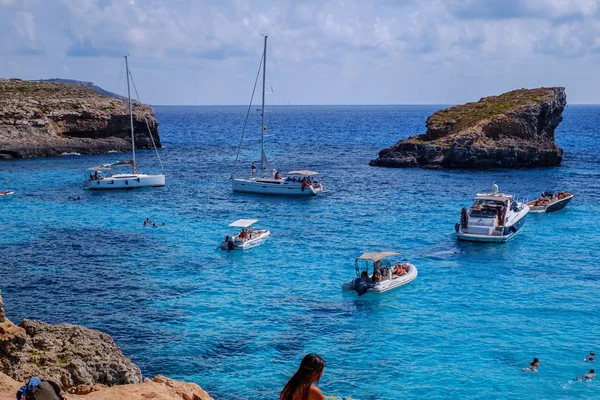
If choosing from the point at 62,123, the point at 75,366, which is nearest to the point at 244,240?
the point at 75,366

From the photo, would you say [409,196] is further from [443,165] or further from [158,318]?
[158,318]

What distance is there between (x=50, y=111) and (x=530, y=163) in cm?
7480

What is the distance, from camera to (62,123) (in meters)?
109

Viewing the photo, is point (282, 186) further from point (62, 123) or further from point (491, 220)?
point (62, 123)

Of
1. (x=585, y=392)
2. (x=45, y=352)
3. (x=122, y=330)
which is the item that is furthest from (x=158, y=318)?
(x=585, y=392)

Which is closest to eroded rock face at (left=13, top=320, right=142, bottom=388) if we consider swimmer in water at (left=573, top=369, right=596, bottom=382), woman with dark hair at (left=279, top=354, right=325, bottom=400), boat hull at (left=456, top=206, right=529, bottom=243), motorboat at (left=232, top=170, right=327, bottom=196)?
woman with dark hair at (left=279, top=354, right=325, bottom=400)

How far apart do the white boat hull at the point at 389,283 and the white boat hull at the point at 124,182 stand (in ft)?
141

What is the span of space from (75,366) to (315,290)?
21220 mm

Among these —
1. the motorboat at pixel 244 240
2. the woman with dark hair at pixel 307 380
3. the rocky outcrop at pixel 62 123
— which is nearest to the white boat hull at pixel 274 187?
the motorboat at pixel 244 240

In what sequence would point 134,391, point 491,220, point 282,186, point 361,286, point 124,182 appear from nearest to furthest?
1. point 134,391
2. point 361,286
3. point 491,220
4. point 282,186
5. point 124,182

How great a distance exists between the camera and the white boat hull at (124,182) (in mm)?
72938

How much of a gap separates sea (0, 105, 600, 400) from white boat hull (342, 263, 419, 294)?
1.40 ft

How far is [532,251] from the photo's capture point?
156ft

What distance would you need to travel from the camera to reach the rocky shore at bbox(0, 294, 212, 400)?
15.8 meters
